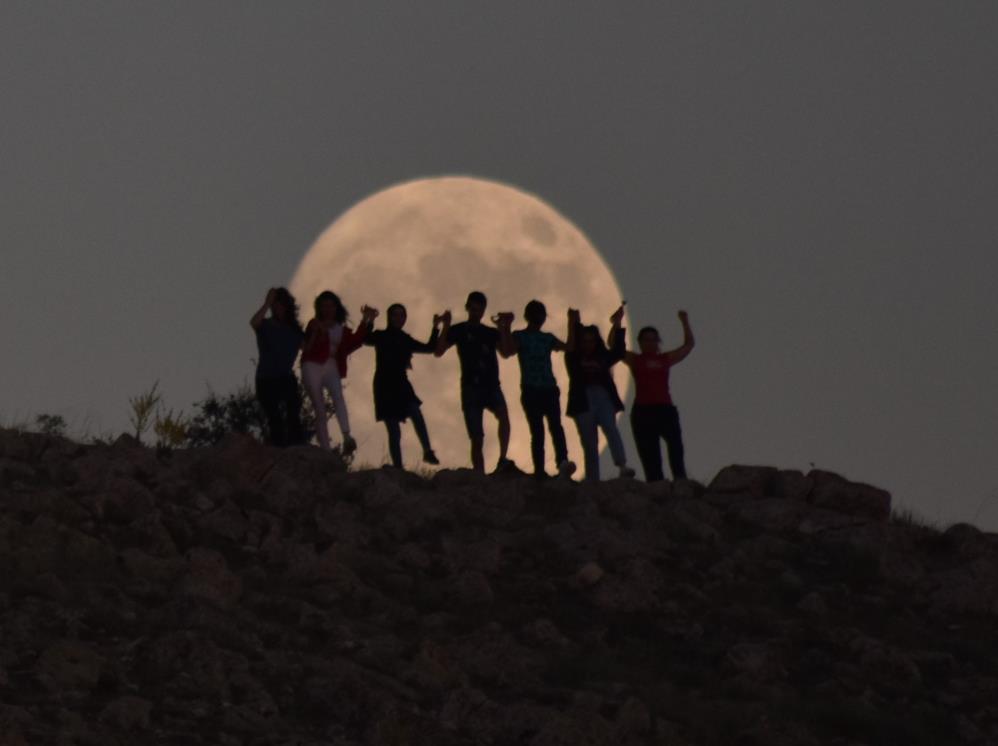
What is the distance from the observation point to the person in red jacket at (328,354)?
22391 millimetres

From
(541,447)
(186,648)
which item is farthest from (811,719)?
(541,447)

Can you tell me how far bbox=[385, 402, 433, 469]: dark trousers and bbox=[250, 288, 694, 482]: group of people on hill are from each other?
13mm

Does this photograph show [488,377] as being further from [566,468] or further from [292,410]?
[292,410]

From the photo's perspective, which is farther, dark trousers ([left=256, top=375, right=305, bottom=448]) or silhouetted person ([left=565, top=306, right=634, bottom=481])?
silhouetted person ([left=565, top=306, right=634, bottom=481])

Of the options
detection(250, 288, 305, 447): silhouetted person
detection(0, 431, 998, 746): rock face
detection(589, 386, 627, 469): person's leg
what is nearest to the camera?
detection(0, 431, 998, 746): rock face

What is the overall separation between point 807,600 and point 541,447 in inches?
159

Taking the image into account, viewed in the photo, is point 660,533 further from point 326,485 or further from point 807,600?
point 326,485

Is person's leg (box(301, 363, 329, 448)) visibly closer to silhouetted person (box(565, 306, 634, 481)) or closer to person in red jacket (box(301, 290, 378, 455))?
person in red jacket (box(301, 290, 378, 455))

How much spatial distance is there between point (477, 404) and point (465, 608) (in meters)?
4.47

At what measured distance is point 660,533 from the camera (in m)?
20.7

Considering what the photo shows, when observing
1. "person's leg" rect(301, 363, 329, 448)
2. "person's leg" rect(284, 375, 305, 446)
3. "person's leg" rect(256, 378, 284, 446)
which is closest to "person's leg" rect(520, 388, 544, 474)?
"person's leg" rect(301, 363, 329, 448)

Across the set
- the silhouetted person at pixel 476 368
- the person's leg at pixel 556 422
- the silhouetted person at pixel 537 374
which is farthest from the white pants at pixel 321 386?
the person's leg at pixel 556 422

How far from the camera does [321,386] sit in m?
22.5

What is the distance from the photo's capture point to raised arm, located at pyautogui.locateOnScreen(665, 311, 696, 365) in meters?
22.7
